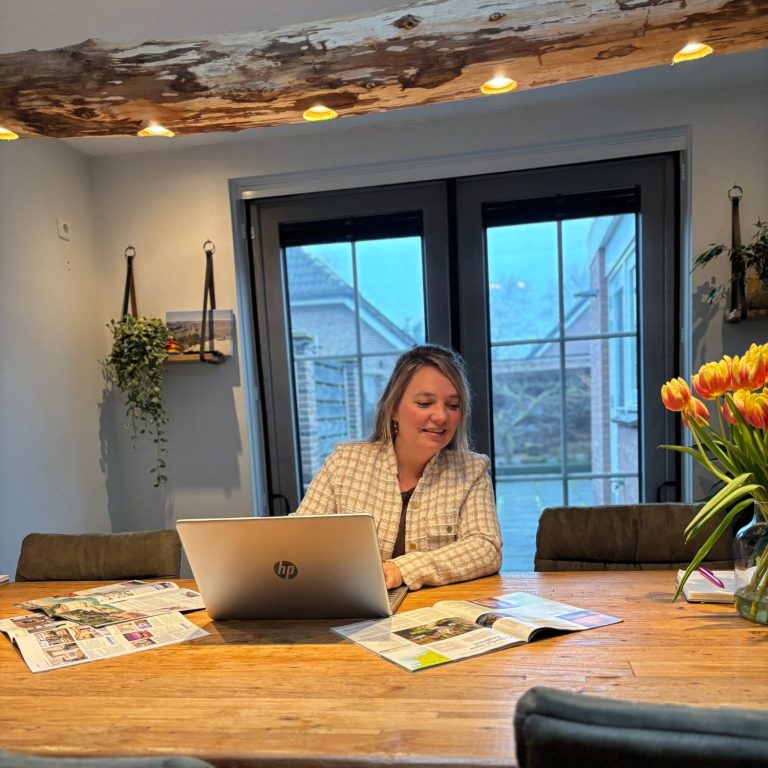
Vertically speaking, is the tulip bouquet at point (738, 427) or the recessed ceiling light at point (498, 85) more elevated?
the recessed ceiling light at point (498, 85)

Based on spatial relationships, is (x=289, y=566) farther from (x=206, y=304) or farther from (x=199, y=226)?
(x=199, y=226)

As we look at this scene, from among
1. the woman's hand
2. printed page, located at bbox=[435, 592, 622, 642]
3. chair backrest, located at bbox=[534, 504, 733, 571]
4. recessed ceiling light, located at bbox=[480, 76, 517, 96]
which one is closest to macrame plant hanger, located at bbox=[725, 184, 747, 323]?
chair backrest, located at bbox=[534, 504, 733, 571]

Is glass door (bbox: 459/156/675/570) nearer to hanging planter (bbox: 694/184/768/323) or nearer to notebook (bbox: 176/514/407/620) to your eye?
hanging planter (bbox: 694/184/768/323)

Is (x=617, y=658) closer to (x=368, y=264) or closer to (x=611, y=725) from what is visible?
(x=611, y=725)

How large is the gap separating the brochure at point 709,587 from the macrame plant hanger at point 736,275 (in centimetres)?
137

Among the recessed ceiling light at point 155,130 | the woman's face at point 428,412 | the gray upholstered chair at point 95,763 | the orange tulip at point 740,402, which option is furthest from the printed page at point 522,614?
the recessed ceiling light at point 155,130

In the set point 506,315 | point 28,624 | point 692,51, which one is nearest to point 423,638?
point 28,624

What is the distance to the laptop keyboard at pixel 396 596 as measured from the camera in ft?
Answer: 4.41

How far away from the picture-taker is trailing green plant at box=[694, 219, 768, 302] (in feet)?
7.84

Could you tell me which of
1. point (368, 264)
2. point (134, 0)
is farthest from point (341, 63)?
point (368, 264)

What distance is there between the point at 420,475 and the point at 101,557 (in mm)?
965

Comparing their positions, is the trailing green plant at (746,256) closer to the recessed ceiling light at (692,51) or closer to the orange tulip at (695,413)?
the recessed ceiling light at (692,51)

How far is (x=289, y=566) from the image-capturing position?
4.03 ft

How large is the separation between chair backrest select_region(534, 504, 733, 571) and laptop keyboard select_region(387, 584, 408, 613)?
1.49 ft
